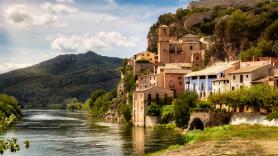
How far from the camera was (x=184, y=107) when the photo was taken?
86.0 m

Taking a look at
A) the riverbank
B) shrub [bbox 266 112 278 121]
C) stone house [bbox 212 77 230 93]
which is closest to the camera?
the riverbank

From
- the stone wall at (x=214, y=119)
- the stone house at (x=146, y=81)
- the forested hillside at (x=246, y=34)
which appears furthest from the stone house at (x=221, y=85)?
the stone house at (x=146, y=81)

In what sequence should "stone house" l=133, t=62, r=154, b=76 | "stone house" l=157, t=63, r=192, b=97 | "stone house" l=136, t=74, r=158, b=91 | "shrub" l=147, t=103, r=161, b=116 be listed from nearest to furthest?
"shrub" l=147, t=103, r=161, b=116 → "stone house" l=157, t=63, r=192, b=97 → "stone house" l=136, t=74, r=158, b=91 → "stone house" l=133, t=62, r=154, b=76

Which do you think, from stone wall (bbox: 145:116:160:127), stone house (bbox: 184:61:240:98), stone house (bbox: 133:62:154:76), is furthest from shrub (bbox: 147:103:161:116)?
stone house (bbox: 133:62:154:76)

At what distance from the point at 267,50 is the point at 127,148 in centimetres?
4660

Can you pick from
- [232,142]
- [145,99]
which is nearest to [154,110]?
[145,99]

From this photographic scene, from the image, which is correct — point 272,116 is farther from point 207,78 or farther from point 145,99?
point 145,99

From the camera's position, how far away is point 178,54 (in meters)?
132

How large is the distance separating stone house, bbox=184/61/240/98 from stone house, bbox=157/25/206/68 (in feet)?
86.9

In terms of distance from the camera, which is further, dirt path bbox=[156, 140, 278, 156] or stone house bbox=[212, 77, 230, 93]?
stone house bbox=[212, 77, 230, 93]

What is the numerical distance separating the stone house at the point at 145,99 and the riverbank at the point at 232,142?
32625 millimetres

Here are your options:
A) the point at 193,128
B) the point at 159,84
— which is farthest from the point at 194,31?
the point at 193,128

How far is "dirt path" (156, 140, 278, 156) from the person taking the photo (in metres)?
46.8

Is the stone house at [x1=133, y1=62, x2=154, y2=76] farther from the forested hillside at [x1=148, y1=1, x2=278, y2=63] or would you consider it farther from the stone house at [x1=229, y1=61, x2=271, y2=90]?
the stone house at [x1=229, y1=61, x2=271, y2=90]
